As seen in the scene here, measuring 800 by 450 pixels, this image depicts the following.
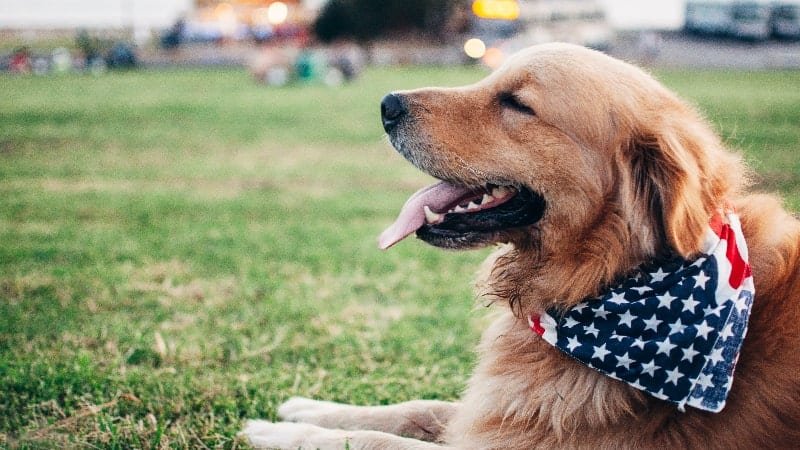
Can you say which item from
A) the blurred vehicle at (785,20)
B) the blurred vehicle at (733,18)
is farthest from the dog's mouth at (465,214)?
the blurred vehicle at (785,20)

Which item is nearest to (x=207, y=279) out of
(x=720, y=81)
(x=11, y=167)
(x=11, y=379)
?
(x=11, y=379)

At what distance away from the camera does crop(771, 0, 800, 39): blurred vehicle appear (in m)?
20.5

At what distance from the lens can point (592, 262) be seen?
273cm

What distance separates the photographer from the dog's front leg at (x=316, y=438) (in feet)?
9.62

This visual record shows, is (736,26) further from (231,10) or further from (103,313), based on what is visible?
(231,10)

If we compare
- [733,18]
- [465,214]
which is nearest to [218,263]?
[465,214]

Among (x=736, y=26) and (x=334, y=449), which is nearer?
(x=334, y=449)

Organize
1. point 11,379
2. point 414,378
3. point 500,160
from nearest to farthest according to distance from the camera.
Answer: point 500,160 < point 11,379 < point 414,378

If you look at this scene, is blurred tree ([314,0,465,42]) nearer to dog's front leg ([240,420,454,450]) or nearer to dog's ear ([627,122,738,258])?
dog's front leg ([240,420,454,450])

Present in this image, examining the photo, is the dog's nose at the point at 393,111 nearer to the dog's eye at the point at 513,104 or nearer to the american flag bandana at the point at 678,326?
the dog's eye at the point at 513,104

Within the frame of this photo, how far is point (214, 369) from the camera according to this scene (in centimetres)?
394

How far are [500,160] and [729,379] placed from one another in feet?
3.90

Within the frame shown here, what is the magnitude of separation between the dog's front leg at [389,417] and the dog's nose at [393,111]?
1.26m

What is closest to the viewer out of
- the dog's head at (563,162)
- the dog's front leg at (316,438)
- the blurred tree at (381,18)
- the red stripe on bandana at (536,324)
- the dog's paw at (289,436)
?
the dog's head at (563,162)
